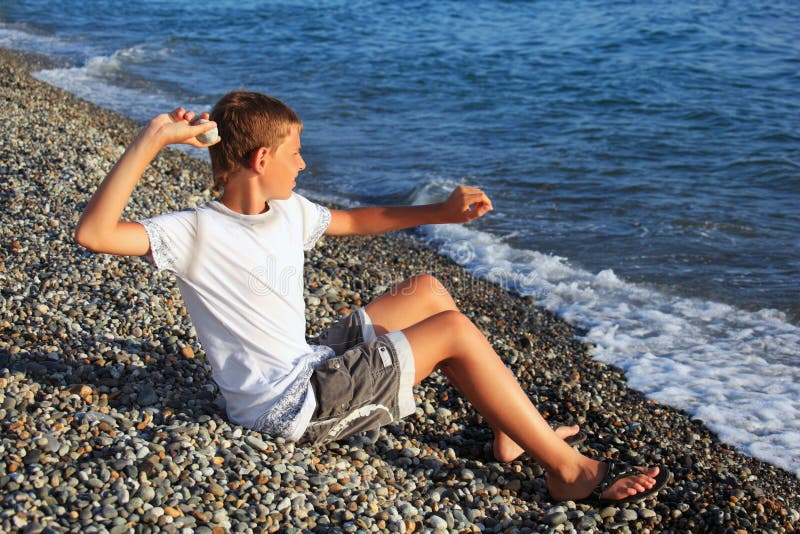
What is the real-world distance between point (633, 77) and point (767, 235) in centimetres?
811

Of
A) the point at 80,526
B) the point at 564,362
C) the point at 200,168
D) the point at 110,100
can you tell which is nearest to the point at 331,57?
the point at 110,100

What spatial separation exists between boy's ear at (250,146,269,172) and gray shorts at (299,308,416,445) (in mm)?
927

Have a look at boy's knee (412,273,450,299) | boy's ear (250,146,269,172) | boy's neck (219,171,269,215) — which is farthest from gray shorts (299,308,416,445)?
boy's ear (250,146,269,172)

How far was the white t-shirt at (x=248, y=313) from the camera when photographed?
11.6 ft

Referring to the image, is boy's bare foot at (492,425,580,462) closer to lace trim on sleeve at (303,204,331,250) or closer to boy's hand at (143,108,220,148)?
lace trim on sleeve at (303,204,331,250)

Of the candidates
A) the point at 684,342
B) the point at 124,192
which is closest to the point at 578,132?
the point at 684,342

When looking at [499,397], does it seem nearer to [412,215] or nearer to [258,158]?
[412,215]

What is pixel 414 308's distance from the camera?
164 inches

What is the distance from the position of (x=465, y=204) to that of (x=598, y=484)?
1467 mm

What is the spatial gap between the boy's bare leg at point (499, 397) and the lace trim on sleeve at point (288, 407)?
1.62ft

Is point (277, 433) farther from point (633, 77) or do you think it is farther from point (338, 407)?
point (633, 77)

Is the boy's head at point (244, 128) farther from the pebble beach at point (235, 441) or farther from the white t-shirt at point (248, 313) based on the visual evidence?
the pebble beach at point (235, 441)

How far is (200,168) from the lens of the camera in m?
9.87

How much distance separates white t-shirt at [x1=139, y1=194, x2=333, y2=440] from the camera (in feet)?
11.6
